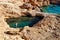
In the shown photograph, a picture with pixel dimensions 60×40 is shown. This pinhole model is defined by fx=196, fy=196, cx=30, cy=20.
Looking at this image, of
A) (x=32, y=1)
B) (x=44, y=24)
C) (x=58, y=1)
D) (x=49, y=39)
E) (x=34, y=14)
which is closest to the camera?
(x=49, y=39)

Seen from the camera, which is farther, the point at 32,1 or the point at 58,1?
the point at 58,1

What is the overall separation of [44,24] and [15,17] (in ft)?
24.8

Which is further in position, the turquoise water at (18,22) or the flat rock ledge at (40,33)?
the turquoise water at (18,22)

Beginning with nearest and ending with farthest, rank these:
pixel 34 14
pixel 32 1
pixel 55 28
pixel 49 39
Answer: pixel 49 39 → pixel 55 28 → pixel 34 14 → pixel 32 1

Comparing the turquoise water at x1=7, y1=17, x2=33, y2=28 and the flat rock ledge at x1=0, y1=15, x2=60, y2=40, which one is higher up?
the flat rock ledge at x1=0, y1=15, x2=60, y2=40

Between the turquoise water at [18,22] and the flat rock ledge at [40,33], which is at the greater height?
the flat rock ledge at [40,33]

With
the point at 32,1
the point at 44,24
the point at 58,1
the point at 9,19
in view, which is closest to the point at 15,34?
the point at 44,24

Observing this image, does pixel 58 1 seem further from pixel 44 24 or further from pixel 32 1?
pixel 44 24

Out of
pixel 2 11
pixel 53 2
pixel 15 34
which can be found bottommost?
pixel 53 2

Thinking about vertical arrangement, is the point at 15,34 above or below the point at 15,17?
above

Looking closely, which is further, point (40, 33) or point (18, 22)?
point (18, 22)

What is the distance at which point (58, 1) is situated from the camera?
1095 inches

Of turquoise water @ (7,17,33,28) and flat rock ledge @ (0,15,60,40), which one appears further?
turquoise water @ (7,17,33,28)

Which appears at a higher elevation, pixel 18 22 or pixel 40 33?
pixel 40 33
